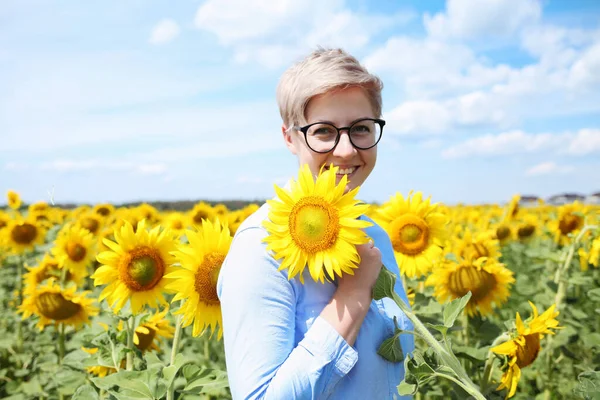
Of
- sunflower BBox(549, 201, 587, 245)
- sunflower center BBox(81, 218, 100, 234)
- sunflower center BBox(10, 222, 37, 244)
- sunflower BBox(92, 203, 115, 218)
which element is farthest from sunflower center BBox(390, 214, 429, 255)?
sunflower BBox(92, 203, 115, 218)

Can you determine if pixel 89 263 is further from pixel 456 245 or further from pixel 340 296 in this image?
pixel 340 296

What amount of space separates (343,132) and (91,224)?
5.67 m

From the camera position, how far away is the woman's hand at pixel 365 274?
166 cm

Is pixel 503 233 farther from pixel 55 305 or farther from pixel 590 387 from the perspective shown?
pixel 590 387

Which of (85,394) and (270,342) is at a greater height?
(270,342)

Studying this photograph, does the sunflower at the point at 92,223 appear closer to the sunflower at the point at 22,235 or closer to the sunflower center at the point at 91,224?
the sunflower center at the point at 91,224

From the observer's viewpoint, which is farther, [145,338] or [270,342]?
[145,338]

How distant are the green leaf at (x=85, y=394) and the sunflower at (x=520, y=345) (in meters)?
1.65

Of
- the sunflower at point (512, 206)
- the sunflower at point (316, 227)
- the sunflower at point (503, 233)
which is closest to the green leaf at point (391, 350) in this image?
the sunflower at point (316, 227)

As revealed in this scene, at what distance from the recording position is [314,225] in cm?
160

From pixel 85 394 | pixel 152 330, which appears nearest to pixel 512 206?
pixel 152 330

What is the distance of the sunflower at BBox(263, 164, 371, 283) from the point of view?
1600mm

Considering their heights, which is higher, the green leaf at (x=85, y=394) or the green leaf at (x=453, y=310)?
the green leaf at (x=453, y=310)

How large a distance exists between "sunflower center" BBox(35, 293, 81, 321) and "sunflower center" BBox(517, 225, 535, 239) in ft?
16.9
